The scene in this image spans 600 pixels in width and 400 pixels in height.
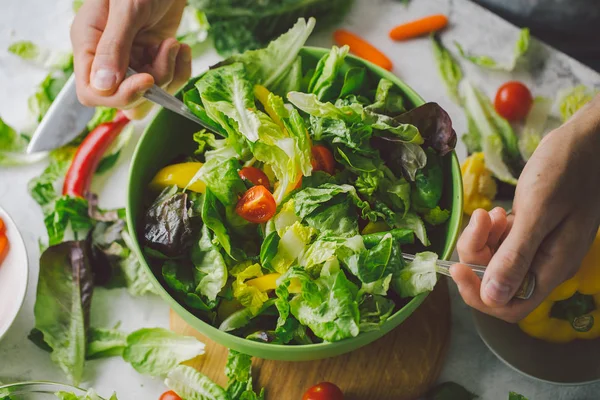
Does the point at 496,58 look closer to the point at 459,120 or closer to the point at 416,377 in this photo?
the point at 459,120

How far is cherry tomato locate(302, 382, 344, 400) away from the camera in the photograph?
182cm

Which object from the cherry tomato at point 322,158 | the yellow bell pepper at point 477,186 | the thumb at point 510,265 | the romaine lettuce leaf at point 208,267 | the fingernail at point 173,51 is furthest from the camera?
the yellow bell pepper at point 477,186

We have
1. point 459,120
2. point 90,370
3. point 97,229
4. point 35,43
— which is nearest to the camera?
point 90,370

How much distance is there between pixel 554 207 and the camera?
5.24 feet

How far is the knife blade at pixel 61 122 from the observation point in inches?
86.8

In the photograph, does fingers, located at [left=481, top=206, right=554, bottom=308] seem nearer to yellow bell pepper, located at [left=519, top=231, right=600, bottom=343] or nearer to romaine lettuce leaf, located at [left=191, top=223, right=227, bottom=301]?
yellow bell pepper, located at [left=519, top=231, right=600, bottom=343]

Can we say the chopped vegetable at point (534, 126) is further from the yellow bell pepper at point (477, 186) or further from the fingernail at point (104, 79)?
the fingernail at point (104, 79)

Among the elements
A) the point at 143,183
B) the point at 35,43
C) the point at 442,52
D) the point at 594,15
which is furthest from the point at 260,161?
the point at 594,15

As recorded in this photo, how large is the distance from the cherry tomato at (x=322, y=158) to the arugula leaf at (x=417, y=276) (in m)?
0.33

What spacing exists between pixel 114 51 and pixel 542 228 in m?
1.17

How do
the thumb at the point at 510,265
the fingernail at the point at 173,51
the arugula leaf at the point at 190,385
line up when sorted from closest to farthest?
1. the thumb at the point at 510,265
2. the arugula leaf at the point at 190,385
3. the fingernail at the point at 173,51

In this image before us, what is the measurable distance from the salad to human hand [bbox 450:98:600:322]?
138 mm

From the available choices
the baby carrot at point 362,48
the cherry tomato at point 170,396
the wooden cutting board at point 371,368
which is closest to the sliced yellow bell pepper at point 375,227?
the wooden cutting board at point 371,368

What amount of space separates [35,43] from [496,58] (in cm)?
165
